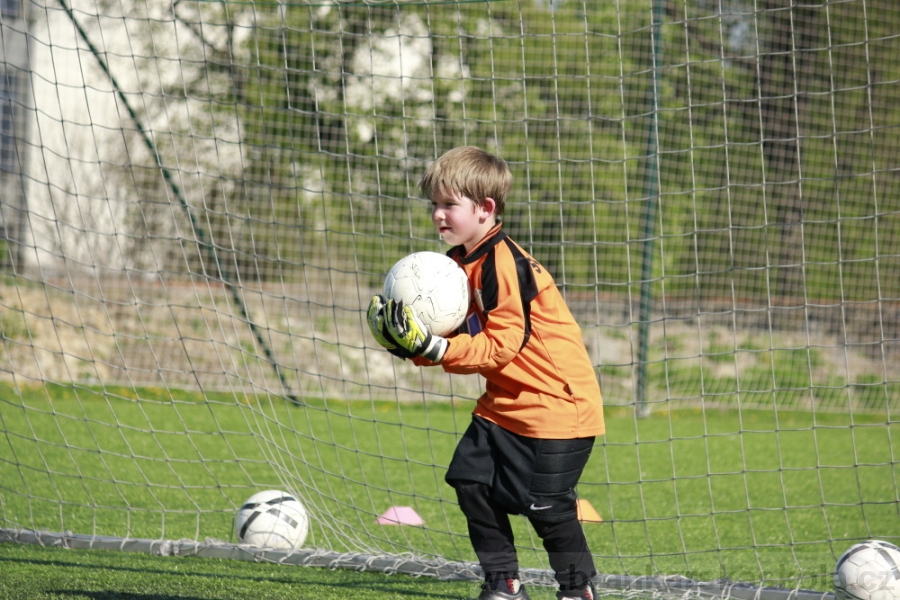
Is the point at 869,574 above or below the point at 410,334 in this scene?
below

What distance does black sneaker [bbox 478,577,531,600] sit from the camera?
2.50 m

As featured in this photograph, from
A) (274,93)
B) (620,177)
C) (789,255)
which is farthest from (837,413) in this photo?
(274,93)

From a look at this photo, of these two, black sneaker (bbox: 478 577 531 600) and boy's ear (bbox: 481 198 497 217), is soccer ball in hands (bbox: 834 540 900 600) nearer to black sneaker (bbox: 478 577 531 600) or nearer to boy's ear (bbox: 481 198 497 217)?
black sneaker (bbox: 478 577 531 600)

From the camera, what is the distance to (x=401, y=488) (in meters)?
4.96

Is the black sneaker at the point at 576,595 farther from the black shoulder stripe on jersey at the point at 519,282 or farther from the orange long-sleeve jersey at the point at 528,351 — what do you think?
the black shoulder stripe on jersey at the point at 519,282

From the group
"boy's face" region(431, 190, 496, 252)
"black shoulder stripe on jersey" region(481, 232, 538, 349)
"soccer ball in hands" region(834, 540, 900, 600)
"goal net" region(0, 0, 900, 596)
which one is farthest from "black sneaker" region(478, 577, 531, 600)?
"goal net" region(0, 0, 900, 596)

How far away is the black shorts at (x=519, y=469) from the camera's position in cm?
247

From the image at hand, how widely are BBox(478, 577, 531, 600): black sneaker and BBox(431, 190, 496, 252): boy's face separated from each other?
37.0 inches

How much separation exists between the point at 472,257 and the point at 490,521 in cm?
74

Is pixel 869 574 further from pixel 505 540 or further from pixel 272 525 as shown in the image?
pixel 272 525

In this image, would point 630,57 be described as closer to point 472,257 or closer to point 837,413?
point 837,413

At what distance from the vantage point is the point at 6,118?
7672mm

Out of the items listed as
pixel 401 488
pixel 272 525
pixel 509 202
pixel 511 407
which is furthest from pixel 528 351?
pixel 509 202

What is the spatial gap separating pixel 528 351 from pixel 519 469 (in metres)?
0.33
